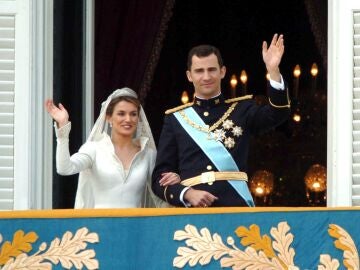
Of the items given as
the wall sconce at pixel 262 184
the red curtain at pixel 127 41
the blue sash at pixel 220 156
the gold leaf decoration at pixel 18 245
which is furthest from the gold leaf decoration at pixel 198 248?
the wall sconce at pixel 262 184

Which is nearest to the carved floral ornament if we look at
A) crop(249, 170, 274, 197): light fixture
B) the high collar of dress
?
the high collar of dress

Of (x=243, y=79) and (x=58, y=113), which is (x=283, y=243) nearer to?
(x=58, y=113)

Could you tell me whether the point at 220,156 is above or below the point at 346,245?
above

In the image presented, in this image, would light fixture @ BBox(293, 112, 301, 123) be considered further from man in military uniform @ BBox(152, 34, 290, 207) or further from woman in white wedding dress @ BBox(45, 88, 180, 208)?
man in military uniform @ BBox(152, 34, 290, 207)

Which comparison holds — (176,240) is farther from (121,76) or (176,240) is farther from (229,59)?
(229,59)

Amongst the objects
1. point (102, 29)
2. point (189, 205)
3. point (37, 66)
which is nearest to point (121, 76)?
point (102, 29)

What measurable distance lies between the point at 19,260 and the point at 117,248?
1.54ft

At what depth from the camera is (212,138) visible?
26.0ft

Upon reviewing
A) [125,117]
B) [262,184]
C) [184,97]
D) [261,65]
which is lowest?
[262,184]

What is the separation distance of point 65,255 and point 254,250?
90 cm

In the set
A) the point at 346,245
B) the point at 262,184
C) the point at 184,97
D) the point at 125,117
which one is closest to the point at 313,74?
the point at 262,184

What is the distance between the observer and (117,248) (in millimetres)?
7602

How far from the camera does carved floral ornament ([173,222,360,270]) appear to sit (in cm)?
751

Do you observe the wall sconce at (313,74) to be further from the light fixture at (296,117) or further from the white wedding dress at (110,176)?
the white wedding dress at (110,176)
